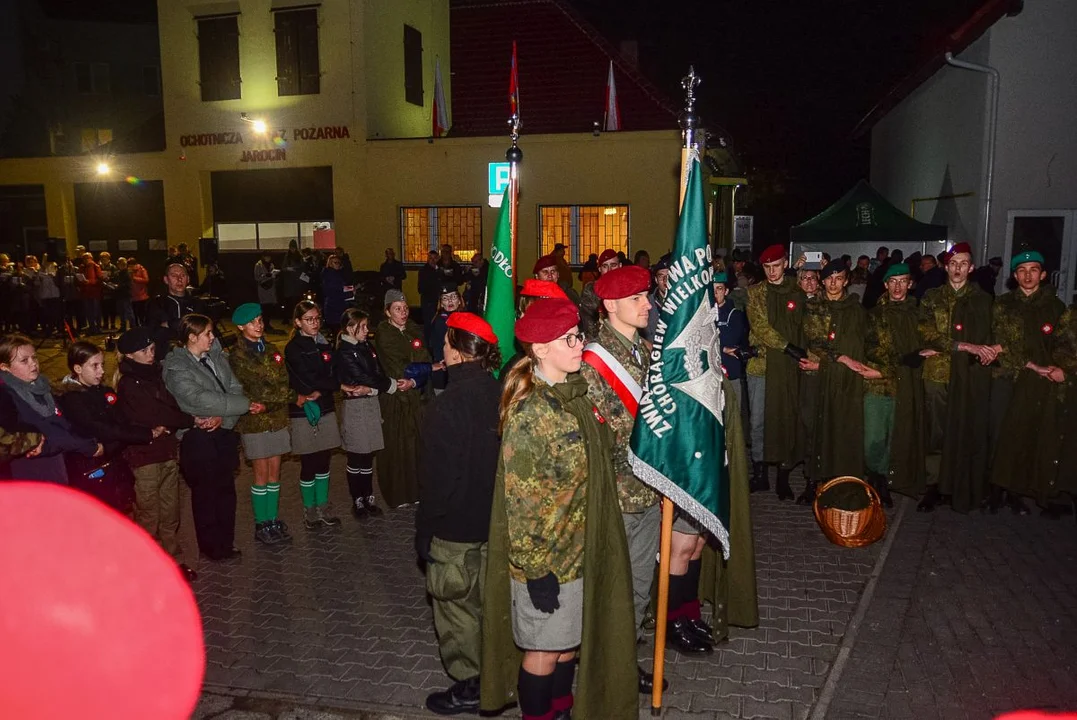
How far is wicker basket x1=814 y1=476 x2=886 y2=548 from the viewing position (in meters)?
6.93

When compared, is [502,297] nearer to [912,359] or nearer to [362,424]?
[362,424]

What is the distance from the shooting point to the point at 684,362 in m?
4.50

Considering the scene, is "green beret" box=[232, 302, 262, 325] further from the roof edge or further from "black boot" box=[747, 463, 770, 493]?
the roof edge

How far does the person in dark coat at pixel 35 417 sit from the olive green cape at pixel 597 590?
3486mm

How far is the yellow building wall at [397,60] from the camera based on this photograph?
22891 mm

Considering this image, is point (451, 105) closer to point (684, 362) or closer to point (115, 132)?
point (115, 132)

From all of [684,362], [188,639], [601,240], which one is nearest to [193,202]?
[601,240]

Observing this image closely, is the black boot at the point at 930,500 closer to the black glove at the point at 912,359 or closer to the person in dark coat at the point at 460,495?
the black glove at the point at 912,359

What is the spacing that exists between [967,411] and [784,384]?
167 cm

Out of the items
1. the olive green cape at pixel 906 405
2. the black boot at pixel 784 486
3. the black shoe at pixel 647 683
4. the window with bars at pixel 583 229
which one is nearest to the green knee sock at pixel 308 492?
the black shoe at pixel 647 683

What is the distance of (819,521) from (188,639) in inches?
198

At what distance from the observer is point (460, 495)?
4355 mm

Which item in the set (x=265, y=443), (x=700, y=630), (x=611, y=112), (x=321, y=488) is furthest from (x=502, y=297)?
(x=611, y=112)

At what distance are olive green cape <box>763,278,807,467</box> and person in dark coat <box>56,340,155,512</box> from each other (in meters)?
5.69
